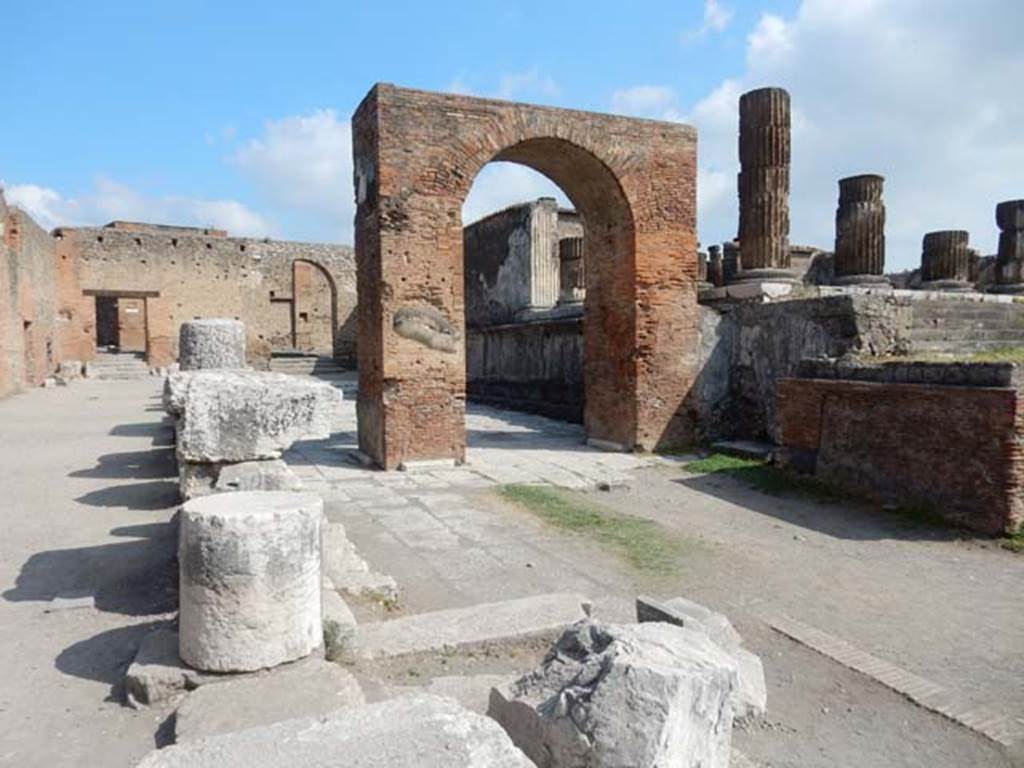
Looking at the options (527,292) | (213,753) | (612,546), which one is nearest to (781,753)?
(213,753)

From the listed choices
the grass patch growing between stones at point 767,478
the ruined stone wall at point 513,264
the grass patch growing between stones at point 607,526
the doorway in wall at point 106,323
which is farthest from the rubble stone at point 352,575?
the doorway in wall at point 106,323

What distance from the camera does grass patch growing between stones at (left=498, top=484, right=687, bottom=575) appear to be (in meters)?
5.48

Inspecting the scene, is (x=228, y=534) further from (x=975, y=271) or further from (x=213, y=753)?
(x=975, y=271)

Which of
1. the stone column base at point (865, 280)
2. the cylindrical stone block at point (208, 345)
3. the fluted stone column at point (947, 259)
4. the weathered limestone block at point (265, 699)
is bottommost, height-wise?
the weathered limestone block at point (265, 699)

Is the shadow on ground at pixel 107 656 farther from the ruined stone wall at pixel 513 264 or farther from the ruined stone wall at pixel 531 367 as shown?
the ruined stone wall at pixel 513 264

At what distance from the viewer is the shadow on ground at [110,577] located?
415 centimetres

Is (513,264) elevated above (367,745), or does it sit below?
above

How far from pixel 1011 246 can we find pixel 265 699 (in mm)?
17280

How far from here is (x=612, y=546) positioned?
5.73m

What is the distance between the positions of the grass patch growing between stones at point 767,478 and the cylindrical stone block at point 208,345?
7520 mm

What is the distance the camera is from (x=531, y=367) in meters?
15.4

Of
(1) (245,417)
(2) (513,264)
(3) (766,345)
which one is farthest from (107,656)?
(2) (513,264)

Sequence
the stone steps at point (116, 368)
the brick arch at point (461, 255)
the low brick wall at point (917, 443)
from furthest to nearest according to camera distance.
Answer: the stone steps at point (116, 368) → the brick arch at point (461, 255) → the low brick wall at point (917, 443)

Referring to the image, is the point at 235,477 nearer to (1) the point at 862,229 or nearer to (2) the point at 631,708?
(2) the point at 631,708
